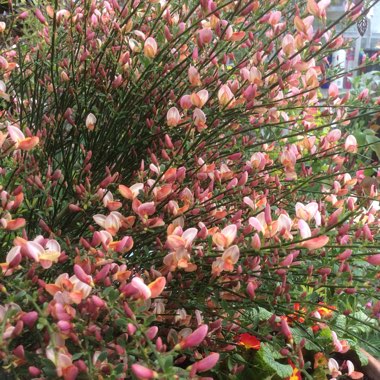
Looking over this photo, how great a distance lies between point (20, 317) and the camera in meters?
0.63

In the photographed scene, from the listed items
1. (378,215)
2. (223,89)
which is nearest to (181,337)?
(223,89)

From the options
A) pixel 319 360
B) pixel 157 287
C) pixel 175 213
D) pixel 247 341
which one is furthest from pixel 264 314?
pixel 157 287

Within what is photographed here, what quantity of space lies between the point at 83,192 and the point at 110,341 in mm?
241

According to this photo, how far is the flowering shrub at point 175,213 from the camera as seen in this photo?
0.67 m

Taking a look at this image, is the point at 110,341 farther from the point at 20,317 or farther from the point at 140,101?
the point at 140,101

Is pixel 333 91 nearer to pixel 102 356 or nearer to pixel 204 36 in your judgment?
pixel 204 36

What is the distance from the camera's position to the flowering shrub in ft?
2.19

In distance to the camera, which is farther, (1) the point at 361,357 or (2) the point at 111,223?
(1) the point at 361,357

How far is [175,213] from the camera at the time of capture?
2.72 feet

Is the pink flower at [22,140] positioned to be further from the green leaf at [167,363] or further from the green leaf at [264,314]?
the green leaf at [264,314]

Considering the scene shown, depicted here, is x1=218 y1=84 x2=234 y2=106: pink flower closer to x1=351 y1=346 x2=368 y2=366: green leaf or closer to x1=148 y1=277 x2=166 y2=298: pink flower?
x1=148 y1=277 x2=166 y2=298: pink flower

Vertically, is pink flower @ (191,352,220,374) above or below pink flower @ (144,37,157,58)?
below

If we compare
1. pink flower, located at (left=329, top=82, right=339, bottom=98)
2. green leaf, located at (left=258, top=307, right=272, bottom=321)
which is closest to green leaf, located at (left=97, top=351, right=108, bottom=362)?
green leaf, located at (left=258, top=307, right=272, bottom=321)

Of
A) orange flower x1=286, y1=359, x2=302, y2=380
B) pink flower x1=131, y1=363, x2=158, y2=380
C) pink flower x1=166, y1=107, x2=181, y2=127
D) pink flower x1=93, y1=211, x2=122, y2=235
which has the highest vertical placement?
pink flower x1=166, y1=107, x2=181, y2=127
